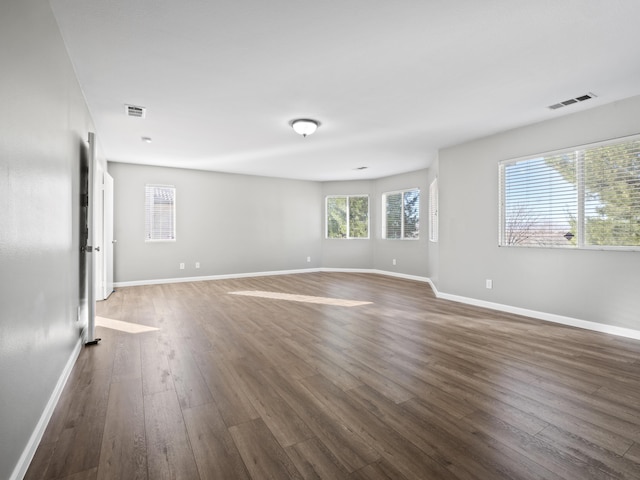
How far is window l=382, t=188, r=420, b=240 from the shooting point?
7.46 metres

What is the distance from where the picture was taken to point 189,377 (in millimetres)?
2398

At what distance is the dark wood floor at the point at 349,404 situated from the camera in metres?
1.49

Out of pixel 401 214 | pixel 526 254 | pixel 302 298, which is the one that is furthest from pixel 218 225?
pixel 526 254

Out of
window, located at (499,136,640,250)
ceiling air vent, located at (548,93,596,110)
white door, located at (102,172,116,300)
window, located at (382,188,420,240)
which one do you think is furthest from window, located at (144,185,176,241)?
ceiling air vent, located at (548,93,596,110)

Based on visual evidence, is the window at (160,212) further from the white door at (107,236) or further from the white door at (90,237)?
the white door at (90,237)

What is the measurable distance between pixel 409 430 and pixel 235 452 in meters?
0.93

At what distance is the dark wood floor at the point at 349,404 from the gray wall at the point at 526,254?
0.40 meters

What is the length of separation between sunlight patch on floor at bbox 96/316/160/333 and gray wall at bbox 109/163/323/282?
2.76m

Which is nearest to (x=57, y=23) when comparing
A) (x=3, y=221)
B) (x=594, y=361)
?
(x=3, y=221)

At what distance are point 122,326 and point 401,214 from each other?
6.21 m

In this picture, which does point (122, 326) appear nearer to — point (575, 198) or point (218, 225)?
point (218, 225)

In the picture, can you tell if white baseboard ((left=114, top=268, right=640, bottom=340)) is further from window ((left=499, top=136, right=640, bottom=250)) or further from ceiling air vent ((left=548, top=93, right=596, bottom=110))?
ceiling air vent ((left=548, top=93, right=596, bottom=110))

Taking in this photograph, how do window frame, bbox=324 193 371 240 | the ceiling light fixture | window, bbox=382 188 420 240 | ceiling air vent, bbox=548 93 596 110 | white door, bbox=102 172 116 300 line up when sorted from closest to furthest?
ceiling air vent, bbox=548 93 596 110 → the ceiling light fixture → white door, bbox=102 172 116 300 → window, bbox=382 188 420 240 → window frame, bbox=324 193 371 240

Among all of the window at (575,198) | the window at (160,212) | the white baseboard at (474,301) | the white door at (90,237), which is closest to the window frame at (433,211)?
the white baseboard at (474,301)
